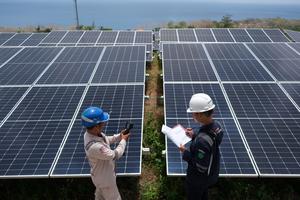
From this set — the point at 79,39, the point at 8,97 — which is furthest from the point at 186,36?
the point at 8,97

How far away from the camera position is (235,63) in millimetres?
11477

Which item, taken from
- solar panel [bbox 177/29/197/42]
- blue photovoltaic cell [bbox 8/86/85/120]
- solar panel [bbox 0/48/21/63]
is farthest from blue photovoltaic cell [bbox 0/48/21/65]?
solar panel [bbox 177/29/197/42]

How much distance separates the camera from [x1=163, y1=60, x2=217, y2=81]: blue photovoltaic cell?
33.7ft

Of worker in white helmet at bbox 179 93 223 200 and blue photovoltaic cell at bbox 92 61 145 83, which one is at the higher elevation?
worker in white helmet at bbox 179 93 223 200

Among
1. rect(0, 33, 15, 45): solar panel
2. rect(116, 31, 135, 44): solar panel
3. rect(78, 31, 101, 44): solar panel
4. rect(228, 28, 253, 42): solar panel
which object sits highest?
rect(228, 28, 253, 42): solar panel

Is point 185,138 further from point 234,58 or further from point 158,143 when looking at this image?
point 234,58

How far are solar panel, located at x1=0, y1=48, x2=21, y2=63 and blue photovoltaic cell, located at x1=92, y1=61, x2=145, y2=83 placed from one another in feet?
14.2

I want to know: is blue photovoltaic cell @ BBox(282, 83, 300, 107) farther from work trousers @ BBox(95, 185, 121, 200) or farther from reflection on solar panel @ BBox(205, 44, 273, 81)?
work trousers @ BBox(95, 185, 121, 200)

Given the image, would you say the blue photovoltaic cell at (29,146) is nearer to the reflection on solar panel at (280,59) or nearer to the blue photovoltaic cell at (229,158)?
the blue photovoltaic cell at (229,158)

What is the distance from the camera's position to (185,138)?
19.7 ft

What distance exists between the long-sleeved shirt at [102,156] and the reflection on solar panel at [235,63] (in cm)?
586

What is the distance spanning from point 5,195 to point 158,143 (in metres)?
4.21

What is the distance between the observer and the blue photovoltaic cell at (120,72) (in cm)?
1024

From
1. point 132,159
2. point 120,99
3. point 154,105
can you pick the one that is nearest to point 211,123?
point 132,159
